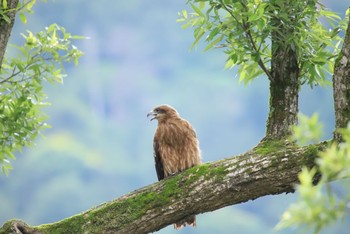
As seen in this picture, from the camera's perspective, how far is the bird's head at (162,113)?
7.42m

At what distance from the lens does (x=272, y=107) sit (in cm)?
601

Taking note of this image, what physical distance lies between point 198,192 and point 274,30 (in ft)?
5.45

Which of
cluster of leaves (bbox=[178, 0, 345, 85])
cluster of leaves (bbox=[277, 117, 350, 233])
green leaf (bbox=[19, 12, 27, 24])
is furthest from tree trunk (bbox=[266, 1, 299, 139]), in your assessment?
cluster of leaves (bbox=[277, 117, 350, 233])

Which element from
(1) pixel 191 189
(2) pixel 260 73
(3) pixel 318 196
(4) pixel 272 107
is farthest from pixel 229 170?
(3) pixel 318 196

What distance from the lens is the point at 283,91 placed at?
5.96m

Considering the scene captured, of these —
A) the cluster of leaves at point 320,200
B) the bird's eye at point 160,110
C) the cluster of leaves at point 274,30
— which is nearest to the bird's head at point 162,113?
the bird's eye at point 160,110

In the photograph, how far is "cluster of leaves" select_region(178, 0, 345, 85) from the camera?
217 inches

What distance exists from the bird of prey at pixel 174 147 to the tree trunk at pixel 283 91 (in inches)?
48.2

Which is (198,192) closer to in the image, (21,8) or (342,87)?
(342,87)

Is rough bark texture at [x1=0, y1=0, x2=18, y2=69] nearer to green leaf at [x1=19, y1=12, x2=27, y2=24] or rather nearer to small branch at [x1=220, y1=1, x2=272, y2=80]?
green leaf at [x1=19, y1=12, x2=27, y2=24]

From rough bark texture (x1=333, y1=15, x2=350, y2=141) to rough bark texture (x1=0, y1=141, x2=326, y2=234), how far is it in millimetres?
319

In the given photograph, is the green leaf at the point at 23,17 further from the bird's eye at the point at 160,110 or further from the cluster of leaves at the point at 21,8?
the bird's eye at the point at 160,110

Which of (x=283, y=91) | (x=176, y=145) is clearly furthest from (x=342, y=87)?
(x=176, y=145)

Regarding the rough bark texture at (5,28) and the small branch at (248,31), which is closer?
the small branch at (248,31)
